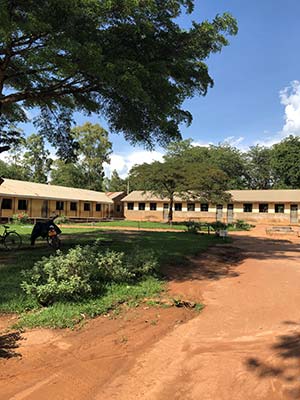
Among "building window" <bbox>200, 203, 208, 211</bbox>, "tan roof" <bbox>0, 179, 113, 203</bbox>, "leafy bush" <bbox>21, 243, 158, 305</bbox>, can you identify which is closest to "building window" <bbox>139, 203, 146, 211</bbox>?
"tan roof" <bbox>0, 179, 113, 203</bbox>

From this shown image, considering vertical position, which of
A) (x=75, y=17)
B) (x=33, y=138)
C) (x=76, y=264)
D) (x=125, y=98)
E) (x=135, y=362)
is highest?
(x=33, y=138)

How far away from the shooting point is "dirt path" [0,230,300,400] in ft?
11.7

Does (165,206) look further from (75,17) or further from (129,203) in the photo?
(75,17)

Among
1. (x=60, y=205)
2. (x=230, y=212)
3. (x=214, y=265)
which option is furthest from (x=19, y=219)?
(x=230, y=212)

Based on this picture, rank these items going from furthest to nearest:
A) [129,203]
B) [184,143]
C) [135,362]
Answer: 1. [184,143]
2. [129,203]
3. [135,362]

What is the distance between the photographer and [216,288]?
7.84 metres

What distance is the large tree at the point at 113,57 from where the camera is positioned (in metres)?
8.23

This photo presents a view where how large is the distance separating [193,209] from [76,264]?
37698 mm

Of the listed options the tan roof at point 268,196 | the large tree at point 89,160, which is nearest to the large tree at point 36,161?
the large tree at point 89,160

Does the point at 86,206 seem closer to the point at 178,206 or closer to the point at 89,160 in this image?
the point at 178,206

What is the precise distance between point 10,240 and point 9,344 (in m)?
9.10

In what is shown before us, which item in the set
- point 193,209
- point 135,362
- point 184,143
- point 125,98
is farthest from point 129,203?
point 135,362

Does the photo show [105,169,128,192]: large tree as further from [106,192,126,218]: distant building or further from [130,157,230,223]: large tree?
[130,157,230,223]: large tree

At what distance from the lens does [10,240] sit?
515 inches
